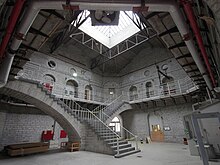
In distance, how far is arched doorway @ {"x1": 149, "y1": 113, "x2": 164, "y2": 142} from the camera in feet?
43.1

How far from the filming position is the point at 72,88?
14.7 metres

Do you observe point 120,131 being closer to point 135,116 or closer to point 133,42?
point 135,116

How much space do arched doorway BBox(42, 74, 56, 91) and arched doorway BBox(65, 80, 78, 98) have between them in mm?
1688

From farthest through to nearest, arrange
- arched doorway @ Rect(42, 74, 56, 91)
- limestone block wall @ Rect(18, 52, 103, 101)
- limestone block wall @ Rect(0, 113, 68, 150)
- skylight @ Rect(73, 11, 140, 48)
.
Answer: skylight @ Rect(73, 11, 140, 48)
arched doorway @ Rect(42, 74, 56, 91)
limestone block wall @ Rect(18, 52, 103, 101)
limestone block wall @ Rect(0, 113, 68, 150)

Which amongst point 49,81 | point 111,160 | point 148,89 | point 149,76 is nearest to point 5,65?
point 111,160

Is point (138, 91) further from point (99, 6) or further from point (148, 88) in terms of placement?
point (99, 6)

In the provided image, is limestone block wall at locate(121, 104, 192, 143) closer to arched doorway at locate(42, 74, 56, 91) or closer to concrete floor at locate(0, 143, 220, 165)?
concrete floor at locate(0, 143, 220, 165)

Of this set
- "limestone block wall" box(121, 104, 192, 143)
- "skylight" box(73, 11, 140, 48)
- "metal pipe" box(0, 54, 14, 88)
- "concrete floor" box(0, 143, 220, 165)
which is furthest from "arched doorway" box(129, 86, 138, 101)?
"metal pipe" box(0, 54, 14, 88)

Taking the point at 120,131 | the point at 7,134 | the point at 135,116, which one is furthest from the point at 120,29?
the point at 7,134

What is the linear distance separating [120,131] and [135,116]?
293cm

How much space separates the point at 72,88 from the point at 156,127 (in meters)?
10.1

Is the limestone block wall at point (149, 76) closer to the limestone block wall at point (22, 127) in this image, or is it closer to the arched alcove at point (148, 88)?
the arched alcove at point (148, 88)

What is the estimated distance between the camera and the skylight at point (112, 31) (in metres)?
14.0

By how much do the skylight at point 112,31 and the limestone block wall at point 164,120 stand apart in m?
8.74
